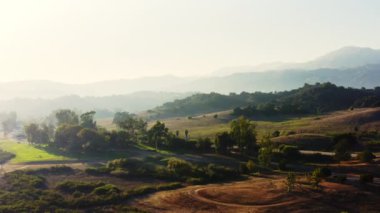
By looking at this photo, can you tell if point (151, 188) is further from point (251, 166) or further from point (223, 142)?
point (223, 142)

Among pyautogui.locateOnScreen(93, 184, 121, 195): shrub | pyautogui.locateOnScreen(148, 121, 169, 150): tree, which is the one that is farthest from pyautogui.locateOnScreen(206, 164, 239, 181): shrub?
pyautogui.locateOnScreen(148, 121, 169, 150): tree

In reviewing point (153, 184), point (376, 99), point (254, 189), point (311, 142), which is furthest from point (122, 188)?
point (376, 99)

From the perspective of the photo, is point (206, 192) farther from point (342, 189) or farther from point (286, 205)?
point (342, 189)

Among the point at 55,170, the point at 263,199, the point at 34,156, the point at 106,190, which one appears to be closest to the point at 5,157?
the point at 34,156

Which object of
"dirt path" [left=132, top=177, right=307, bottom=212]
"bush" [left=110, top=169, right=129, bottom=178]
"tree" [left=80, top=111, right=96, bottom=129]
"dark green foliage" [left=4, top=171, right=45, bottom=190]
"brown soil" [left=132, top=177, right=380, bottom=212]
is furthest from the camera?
"tree" [left=80, top=111, right=96, bottom=129]

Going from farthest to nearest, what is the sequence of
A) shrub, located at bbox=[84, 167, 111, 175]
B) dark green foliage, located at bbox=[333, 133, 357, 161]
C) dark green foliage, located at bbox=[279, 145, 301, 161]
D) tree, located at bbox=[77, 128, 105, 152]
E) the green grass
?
tree, located at bbox=[77, 128, 105, 152] < the green grass < dark green foliage, located at bbox=[279, 145, 301, 161] < shrub, located at bbox=[84, 167, 111, 175] < dark green foliage, located at bbox=[333, 133, 357, 161]

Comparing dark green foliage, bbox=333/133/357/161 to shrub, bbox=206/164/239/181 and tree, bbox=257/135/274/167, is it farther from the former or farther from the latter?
shrub, bbox=206/164/239/181

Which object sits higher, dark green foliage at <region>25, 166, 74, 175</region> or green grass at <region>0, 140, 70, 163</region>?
green grass at <region>0, 140, 70, 163</region>

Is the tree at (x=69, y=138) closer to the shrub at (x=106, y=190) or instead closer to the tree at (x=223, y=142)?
the tree at (x=223, y=142)
